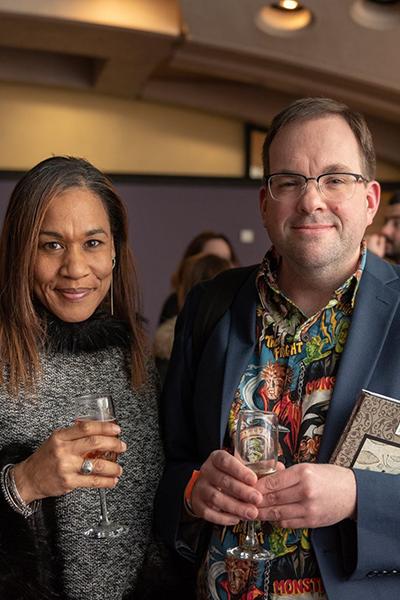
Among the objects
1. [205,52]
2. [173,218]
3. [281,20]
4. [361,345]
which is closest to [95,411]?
[361,345]

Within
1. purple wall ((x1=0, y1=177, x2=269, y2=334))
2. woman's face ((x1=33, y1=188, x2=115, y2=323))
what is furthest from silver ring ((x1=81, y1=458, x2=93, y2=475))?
purple wall ((x1=0, y1=177, x2=269, y2=334))

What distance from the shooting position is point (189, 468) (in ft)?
6.32

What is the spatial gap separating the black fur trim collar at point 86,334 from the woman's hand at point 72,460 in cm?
40

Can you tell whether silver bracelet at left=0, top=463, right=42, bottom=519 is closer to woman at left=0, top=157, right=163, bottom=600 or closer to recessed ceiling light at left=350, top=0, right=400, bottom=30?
woman at left=0, top=157, right=163, bottom=600

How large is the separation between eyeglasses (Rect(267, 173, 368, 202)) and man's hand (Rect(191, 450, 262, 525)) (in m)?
0.68

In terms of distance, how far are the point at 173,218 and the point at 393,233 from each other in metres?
4.61

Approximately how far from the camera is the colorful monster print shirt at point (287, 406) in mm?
1732

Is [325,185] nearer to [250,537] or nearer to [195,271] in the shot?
[250,537]

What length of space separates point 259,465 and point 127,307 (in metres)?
0.83

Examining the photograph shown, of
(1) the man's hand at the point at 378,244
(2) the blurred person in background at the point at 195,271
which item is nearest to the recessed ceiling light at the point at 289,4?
(1) the man's hand at the point at 378,244

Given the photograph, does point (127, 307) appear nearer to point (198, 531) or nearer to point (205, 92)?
point (198, 531)

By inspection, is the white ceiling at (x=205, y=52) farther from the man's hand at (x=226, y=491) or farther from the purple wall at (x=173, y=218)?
the man's hand at (x=226, y=491)

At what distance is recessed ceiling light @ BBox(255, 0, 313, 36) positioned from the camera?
21.1 feet

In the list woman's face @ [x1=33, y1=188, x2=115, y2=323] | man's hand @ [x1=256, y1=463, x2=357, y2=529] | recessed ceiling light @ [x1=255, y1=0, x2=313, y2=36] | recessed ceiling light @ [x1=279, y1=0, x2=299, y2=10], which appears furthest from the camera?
recessed ceiling light @ [x1=255, y1=0, x2=313, y2=36]
